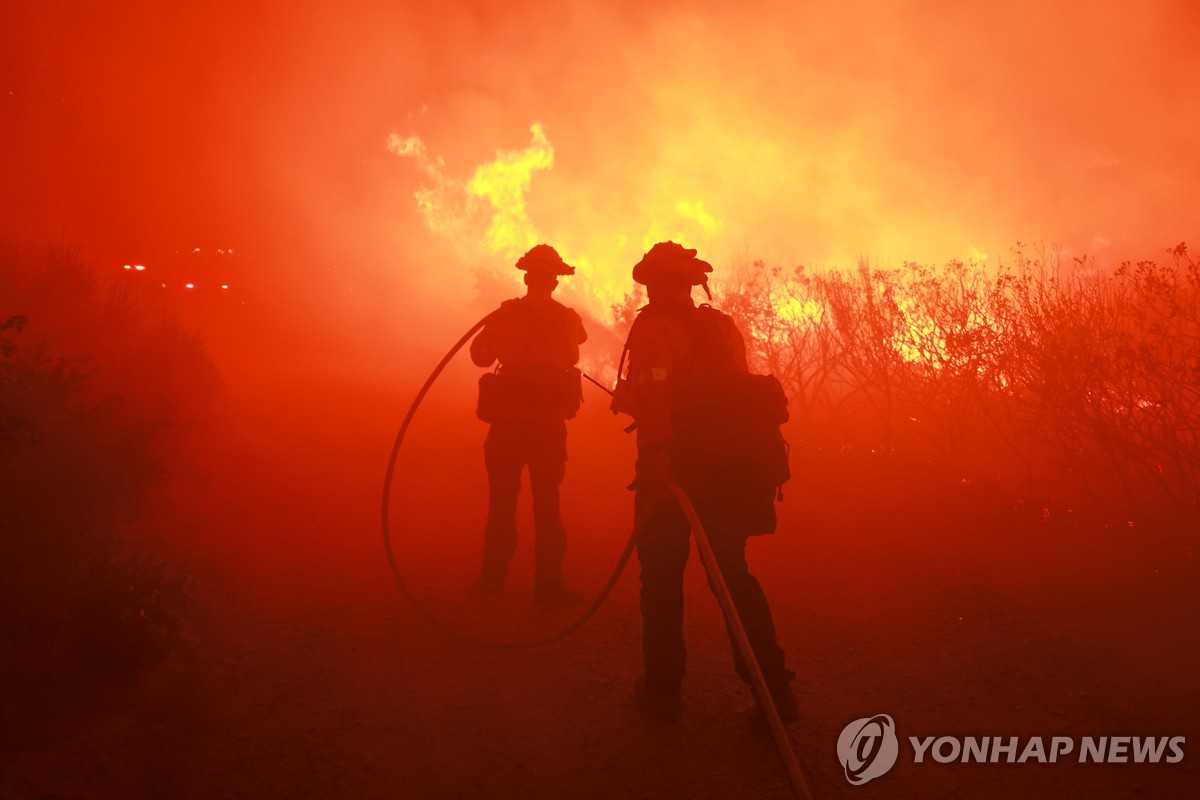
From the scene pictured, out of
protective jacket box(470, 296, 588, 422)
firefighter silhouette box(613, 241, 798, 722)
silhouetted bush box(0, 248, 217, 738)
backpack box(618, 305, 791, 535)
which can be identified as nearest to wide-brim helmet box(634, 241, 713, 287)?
firefighter silhouette box(613, 241, 798, 722)

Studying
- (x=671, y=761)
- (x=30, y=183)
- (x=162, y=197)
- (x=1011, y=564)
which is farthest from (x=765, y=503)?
(x=162, y=197)

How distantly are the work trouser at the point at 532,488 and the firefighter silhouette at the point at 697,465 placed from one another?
1.48 m

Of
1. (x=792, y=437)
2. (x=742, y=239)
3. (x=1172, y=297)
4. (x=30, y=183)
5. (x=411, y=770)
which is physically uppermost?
(x=742, y=239)

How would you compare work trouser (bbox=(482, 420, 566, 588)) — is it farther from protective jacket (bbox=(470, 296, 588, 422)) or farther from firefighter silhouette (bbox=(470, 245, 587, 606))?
protective jacket (bbox=(470, 296, 588, 422))

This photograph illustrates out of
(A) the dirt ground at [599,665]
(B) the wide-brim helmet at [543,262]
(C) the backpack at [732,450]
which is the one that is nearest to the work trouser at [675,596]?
(C) the backpack at [732,450]

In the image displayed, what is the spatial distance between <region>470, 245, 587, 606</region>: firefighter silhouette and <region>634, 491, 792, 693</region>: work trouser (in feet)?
5.01

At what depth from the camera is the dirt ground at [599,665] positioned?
3109 mm

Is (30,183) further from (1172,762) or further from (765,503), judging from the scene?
(1172,762)

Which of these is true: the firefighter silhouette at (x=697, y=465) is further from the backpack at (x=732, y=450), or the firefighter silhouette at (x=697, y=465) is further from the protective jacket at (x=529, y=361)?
the protective jacket at (x=529, y=361)

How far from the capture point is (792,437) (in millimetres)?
11141

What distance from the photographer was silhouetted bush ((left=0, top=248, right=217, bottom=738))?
3.09 m

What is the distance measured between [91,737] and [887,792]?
11.3ft

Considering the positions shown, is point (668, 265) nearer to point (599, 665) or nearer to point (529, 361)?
point (529, 361)

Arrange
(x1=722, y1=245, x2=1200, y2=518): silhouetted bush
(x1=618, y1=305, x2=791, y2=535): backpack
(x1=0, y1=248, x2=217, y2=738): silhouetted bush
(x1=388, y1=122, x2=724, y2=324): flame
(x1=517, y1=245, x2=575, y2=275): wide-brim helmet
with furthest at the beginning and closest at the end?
(x1=388, y1=122, x2=724, y2=324): flame, (x1=722, y1=245, x2=1200, y2=518): silhouetted bush, (x1=517, y1=245, x2=575, y2=275): wide-brim helmet, (x1=618, y1=305, x2=791, y2=535): backpack, (x1=0, y1=248, x2=217, y2=738): silhouetted bush
